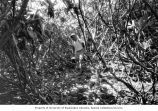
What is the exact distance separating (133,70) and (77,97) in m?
0.98

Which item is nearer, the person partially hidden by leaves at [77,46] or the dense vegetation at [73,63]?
the dense vegetation at [73,63]

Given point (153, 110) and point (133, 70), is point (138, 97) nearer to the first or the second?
point (153, 110)

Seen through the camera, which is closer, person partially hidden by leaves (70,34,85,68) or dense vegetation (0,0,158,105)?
dense vegetation (0,0,158,105)

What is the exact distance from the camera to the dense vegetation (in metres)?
2.19

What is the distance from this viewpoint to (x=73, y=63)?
4438mm

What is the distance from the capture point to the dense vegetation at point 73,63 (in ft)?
7.17

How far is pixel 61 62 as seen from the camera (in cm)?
438

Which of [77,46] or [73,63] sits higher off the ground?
[77,46]

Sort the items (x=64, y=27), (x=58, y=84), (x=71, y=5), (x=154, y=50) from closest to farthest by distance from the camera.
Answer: (x=71, y=5) → (x=58, y=84) → (x=154, y=50) → (x=64, y=27)

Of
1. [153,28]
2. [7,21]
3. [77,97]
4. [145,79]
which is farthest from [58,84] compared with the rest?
[153,28]

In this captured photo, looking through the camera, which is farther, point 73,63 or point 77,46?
point 73,63

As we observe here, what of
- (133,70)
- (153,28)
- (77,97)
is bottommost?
(77,97)

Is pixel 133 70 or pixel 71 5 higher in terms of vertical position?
pixel 71 5

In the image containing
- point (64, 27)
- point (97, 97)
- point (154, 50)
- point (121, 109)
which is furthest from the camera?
point (64, 27)
